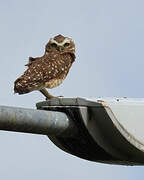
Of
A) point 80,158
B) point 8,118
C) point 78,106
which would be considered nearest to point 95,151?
point 80,158

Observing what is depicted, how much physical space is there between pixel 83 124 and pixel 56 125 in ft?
0.87

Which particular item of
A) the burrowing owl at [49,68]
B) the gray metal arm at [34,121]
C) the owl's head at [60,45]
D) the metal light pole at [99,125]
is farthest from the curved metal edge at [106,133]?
the owl's head at [60,45]

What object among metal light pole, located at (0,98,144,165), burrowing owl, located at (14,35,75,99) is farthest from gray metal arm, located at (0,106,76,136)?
burrowing owl, located at (14,35,75,99)

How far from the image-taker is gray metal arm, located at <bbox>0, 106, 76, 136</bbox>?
2353 mm

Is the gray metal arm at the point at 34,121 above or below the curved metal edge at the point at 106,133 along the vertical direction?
above

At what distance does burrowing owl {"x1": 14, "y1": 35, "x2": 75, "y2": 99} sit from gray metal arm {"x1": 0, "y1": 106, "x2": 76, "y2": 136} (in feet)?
10.9

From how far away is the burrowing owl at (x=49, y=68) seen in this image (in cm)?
612

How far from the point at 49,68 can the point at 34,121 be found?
4.42 m

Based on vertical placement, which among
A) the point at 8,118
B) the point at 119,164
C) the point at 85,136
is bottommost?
the point at 119,164

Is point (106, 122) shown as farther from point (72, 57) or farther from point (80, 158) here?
point (72, 57)

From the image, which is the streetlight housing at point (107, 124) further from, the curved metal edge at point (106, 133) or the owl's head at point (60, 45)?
the owl's head at point (60, 45)

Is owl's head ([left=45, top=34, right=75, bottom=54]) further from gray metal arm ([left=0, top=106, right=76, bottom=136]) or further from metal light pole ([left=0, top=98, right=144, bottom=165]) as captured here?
gray metal arm ([left=0, top=106, right=76, bottom=136])

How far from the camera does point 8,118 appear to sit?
2.34 meters

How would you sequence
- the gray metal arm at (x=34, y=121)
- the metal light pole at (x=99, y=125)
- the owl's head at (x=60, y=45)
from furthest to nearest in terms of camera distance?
the owl's head at (x=60, y=45), the metal light pole at (x=99, y=125), the gray metal arm at (x=34, y=121)
